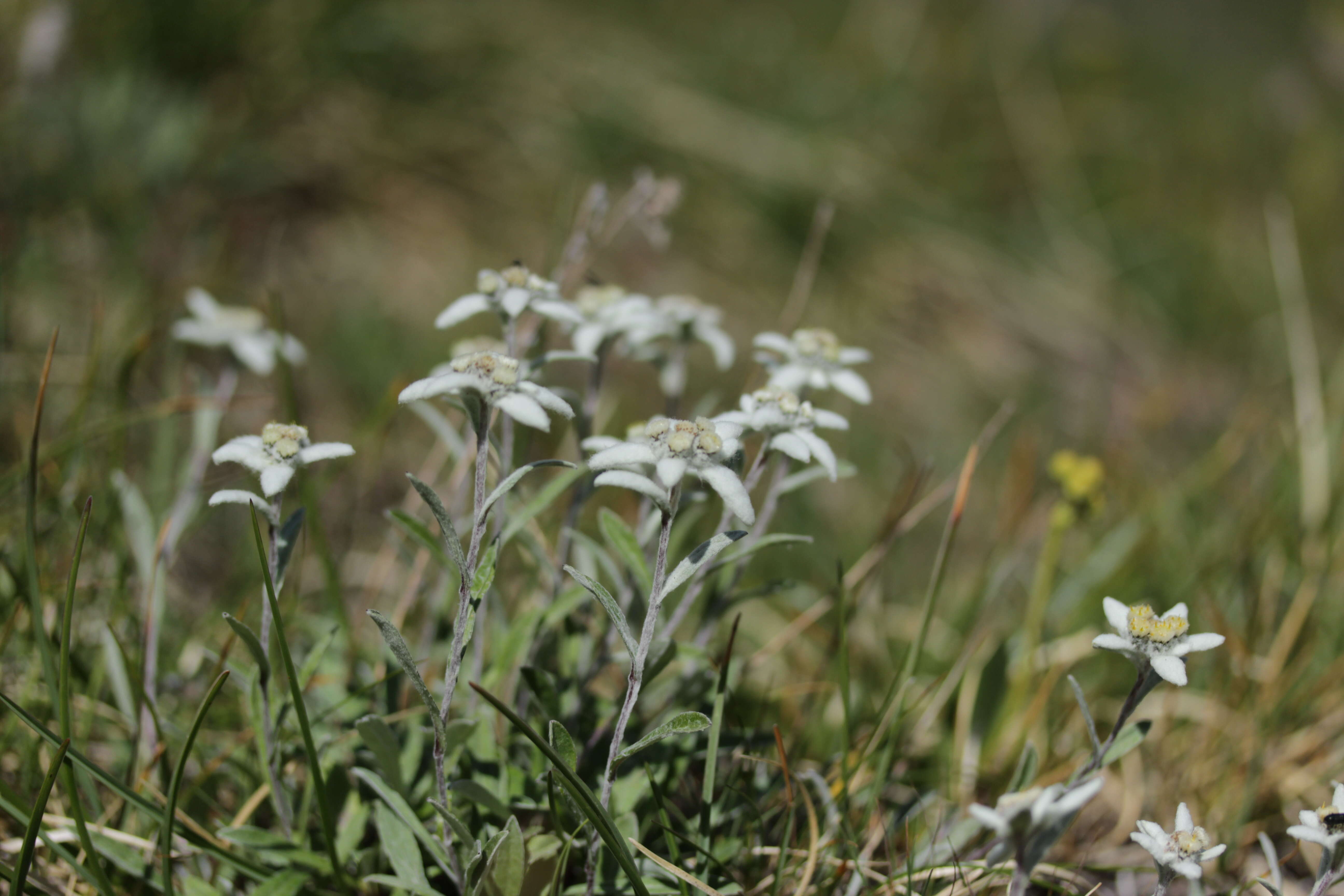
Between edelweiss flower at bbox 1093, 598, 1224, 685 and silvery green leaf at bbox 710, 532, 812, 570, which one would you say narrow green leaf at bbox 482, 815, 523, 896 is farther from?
edelweiss flower at bbox 1093, 598, 1224, 685

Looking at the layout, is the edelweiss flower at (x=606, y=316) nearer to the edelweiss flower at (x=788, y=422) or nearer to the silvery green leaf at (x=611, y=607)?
the edelweiss flower at (x=788, y=422)

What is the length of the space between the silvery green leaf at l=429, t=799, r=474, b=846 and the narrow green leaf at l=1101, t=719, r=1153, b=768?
1.00 m

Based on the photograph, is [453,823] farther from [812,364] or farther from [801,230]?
[801,230]

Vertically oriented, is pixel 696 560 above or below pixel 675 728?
above

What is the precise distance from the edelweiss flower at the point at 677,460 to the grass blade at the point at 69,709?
29.1 inches

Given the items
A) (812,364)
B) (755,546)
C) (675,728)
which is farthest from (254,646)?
(812,364)

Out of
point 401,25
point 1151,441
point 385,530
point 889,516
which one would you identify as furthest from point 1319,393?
point 401,25

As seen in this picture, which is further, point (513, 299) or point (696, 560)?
point (513, 299)

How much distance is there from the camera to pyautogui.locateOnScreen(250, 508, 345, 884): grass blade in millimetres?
1271

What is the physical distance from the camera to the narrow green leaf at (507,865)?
1327mm

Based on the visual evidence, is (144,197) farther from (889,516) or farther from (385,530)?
(889,516)

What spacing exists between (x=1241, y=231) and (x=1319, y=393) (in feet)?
13.7

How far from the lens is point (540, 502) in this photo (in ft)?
5.69

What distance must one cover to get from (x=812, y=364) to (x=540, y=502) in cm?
63
